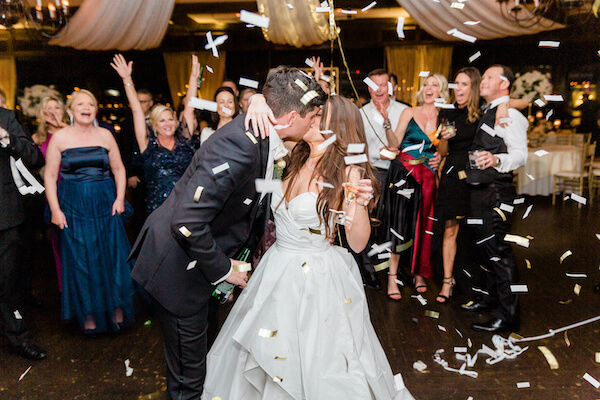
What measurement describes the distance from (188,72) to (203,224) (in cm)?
921

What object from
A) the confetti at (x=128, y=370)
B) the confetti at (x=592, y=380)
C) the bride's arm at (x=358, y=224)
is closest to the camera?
the bride's arm at (x=358, y=224)

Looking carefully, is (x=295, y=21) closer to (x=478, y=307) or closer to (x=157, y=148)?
(x=157, y=148)

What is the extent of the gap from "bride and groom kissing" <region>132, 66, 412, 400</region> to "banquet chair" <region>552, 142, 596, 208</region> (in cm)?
652

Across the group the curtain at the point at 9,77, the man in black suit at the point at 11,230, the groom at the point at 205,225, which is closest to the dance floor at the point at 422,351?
the man in black suit at the point at 11,230

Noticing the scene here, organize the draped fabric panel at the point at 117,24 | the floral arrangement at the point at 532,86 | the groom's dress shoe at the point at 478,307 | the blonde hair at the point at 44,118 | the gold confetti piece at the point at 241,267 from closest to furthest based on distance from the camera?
the gold confetti piece at the point at 241,267
the groom's dress shoe at the point at 478,307
the blonde hair at the point at 44,118
the draped fabric panel at the point at 117,24
the floral arrangement at the point at 532,86

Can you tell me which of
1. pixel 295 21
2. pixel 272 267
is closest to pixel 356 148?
pixel 272 267

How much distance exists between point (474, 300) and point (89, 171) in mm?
2748

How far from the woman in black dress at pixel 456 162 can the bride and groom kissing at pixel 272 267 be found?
1395 mm

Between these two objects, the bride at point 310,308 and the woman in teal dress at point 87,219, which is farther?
the woman in teal dress at point 87,219

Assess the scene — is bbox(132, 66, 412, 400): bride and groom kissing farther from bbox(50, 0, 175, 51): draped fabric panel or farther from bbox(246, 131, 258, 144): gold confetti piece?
bbox(50, 0, 175, 51): draped fabric panel

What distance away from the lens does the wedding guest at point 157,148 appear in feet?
10.8

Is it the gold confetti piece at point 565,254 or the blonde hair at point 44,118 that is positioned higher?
the blonde hair at point 44,118

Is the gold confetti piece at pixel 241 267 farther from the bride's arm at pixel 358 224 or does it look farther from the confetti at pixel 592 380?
the confetti at pixel 592 380

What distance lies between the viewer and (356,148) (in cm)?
213
